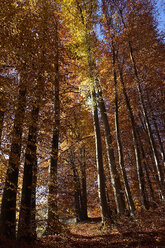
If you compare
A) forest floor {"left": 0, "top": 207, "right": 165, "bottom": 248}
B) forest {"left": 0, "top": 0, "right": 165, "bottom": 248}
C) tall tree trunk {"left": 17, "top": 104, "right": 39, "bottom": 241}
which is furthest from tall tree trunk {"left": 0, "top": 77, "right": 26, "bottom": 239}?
forest floor {"left": 0, "top": 207, "right": 165, "bottom": 248}

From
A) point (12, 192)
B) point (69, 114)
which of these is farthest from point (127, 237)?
point (69, 114)

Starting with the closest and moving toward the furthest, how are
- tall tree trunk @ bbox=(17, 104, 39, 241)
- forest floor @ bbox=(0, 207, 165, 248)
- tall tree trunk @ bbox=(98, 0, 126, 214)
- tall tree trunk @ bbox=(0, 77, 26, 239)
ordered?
tall tree trunk @ bbox=(0, 77, 26, 239) < tall tree trunk @ bbox=(17, 104, 39, 241) < forest floor @ bbox=(0, 207, 165, 248) < tall tree trunk @ bbox=(98, 0, 126, 214)

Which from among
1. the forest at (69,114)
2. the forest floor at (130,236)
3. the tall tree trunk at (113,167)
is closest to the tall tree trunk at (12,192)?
the forest at (69,114)

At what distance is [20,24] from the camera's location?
192 inches

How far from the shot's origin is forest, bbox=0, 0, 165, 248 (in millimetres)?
5117

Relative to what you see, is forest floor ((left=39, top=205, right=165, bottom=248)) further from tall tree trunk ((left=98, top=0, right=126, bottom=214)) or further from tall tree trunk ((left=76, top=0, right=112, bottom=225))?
tall tree trunk ((left=98, top=0, right=126, bottom=214))

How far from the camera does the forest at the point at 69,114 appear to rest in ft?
16.8

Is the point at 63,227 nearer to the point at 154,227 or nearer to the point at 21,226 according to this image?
the point at 21,226

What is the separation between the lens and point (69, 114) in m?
9.90

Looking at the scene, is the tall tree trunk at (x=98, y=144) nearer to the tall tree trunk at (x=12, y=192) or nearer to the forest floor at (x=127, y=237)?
the forest floor at (x=127, y=237)

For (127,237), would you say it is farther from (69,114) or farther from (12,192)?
(69,114)

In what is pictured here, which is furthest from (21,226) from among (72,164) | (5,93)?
(72,164)

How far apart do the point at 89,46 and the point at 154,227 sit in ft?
30.8

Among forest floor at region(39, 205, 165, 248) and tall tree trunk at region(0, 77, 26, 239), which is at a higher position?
tall tree trunk at region(0, 77, 26, 239)
